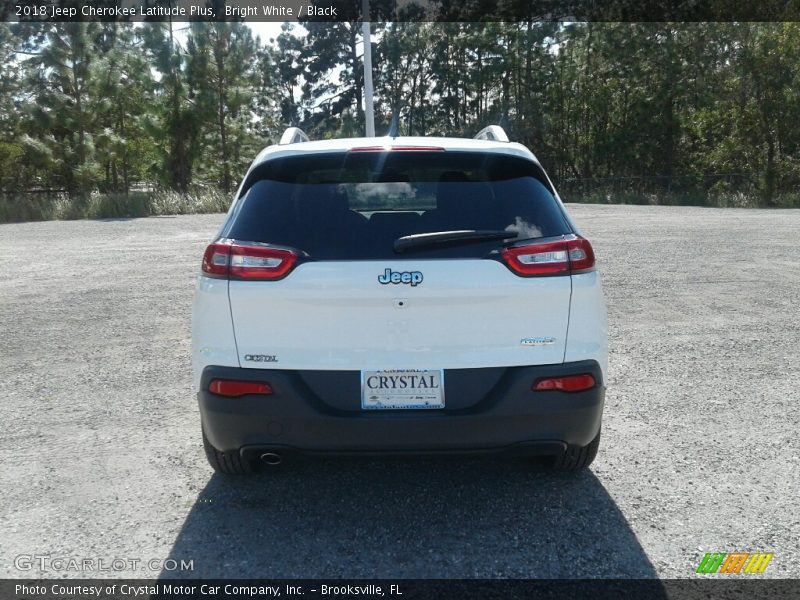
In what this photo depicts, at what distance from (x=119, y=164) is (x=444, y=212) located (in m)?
37.6

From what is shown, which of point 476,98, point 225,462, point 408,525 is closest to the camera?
point 408,525

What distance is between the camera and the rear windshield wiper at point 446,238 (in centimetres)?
323

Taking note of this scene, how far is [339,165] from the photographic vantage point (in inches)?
138

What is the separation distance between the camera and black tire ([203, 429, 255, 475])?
3.77 m

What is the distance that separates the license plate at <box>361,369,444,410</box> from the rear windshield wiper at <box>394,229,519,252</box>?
1.80 feet

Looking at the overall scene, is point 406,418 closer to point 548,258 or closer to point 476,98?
point 548,258

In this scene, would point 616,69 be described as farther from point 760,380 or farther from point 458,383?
point 458,383

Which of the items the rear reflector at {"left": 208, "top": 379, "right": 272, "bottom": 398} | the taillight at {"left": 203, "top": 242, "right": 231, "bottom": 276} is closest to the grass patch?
the taillight at {"left": 203, "top": 242, "right": 231, "bottom": 276}

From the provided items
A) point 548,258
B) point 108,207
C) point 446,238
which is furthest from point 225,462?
point 108,207

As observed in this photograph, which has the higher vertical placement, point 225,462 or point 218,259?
point 218,259

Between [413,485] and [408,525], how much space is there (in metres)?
0.51

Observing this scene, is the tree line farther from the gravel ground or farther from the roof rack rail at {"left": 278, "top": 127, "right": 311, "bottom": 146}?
the roof rack rail at {"left": 278, "top": 127, "right": 311, "bottom": 146}

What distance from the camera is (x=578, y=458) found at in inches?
153

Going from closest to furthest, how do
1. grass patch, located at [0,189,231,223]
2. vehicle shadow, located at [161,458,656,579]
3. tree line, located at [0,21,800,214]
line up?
vehicle shadow, located at [161,458,656,579] → grass patch, located at [0,189,231,223] → tree line, located at [0,21,800,214]
